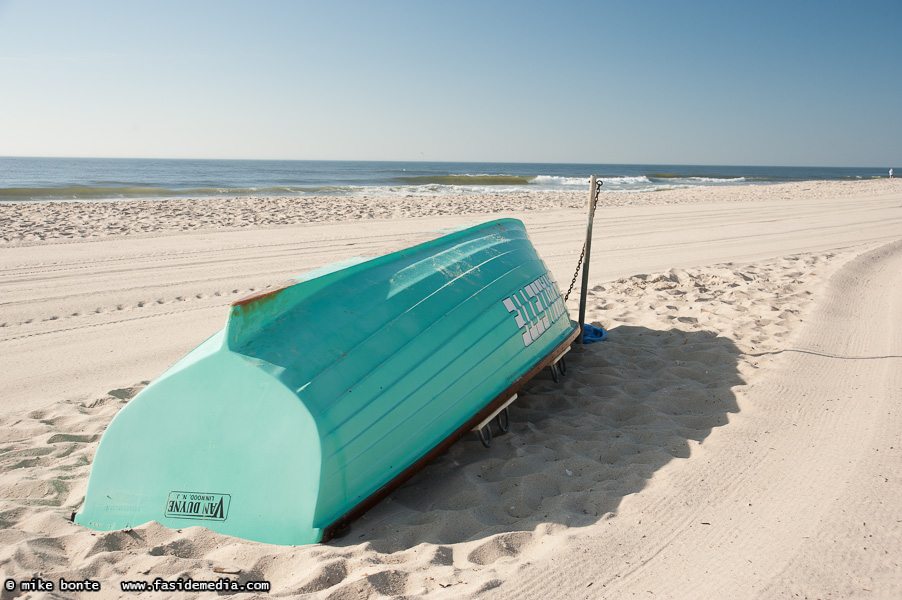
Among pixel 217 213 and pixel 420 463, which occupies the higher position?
pixel 217 213

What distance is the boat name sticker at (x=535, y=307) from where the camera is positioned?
11.5ft

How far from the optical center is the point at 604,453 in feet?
10.0

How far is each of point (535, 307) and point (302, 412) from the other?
1.89 m

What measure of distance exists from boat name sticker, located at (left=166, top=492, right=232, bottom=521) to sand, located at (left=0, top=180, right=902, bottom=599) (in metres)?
0.09

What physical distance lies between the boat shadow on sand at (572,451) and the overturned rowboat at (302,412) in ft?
0.75

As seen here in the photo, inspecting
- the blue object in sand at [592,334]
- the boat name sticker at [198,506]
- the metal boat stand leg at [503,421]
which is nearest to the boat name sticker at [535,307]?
the metal boat stand leg at [503,421]

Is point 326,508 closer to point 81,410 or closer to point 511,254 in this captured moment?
point 511,254

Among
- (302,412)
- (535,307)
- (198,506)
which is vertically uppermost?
(535,307)

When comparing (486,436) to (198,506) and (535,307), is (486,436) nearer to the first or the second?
(535,307)

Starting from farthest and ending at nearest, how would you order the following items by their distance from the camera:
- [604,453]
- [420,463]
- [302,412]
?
1. [604,453]
2. [420,463]
3. [302,412]

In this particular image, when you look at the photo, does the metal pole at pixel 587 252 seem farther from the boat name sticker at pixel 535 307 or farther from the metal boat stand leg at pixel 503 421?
the metal boat stand leg at pixel 503 421

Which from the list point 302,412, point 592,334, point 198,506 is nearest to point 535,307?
point 592,334

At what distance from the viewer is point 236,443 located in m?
2.45

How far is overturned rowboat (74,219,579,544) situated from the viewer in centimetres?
237
